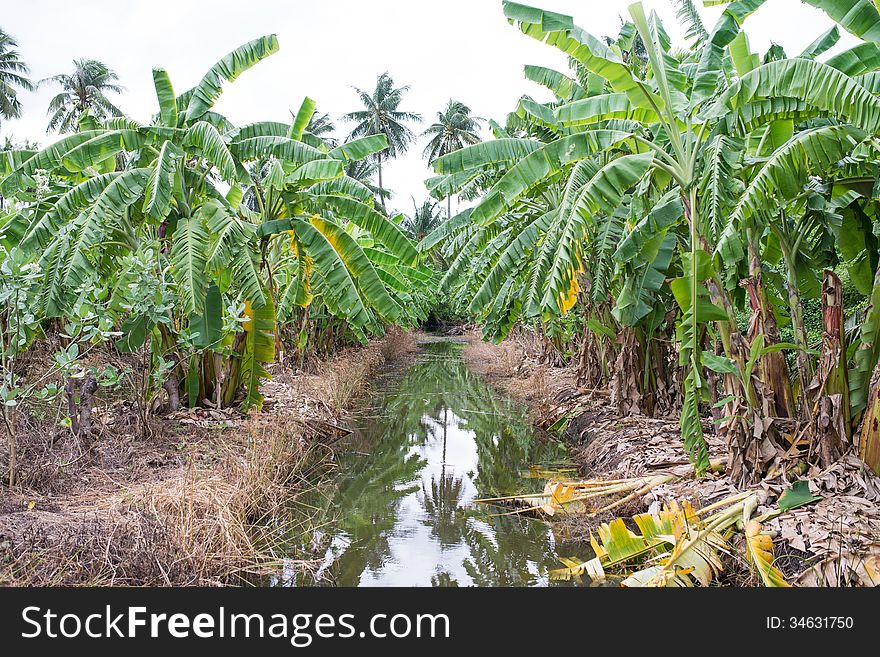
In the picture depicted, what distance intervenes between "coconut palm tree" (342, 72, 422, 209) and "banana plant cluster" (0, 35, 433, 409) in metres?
29.8

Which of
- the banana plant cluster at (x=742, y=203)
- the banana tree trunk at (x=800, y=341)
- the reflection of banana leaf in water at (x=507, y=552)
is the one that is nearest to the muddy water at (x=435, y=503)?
the reflection of banana leaf in water at (x=507, y=552)

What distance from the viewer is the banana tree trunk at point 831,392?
15.5 ft

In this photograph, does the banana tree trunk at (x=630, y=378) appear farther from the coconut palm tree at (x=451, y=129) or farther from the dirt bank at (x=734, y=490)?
the coconut palm tree at (x=451, y=129)

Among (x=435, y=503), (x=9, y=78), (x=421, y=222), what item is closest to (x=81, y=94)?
(x=9, y=78)

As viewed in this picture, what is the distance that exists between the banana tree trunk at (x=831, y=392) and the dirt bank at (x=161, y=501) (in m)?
3.99

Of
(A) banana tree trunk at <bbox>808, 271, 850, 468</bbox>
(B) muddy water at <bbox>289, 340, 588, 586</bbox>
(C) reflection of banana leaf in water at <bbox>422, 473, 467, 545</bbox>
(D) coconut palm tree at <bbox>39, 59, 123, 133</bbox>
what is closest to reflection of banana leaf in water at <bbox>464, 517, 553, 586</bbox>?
(B) muddy water at <bbox>289, 340, 588, 586</bbox>

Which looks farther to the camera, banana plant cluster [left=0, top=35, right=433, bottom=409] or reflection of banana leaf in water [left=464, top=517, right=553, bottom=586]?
banana plant cluster [left=0, top=35, right=433, bottom=409]

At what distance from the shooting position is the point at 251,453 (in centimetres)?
669

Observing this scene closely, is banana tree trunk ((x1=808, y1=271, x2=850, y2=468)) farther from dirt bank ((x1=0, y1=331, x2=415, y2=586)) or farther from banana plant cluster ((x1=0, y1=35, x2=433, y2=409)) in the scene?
banana plant cluster ((x1=0, y1=35, x2=433, y2=409))

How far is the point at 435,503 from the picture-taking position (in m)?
6.84

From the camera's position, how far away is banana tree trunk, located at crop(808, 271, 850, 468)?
4730 millimetres

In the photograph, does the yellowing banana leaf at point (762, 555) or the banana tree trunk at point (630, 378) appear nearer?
the yellowing banana leaf at point (762, 555)

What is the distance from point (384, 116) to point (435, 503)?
33.7 m
